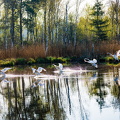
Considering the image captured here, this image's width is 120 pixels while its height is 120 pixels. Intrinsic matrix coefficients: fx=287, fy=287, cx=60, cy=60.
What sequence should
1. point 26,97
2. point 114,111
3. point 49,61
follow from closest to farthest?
point 114,111, point 26,97, point 49,61

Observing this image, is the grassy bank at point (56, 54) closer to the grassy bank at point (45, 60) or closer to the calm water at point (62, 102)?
the grassy bank at point (45, 60)

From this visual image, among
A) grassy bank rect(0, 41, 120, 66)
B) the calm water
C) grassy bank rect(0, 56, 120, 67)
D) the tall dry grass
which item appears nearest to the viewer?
the calm water

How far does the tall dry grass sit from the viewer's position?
23.7 m

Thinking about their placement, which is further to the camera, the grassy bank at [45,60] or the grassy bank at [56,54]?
the grassy bank at [56,54]

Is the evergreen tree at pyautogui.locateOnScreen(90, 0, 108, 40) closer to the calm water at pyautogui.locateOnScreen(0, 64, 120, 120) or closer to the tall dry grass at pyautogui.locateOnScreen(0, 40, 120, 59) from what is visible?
the tall dry grass at pyautogui.locateOnScreen(0, 40, 120, 59)

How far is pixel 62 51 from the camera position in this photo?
2523 centimetres

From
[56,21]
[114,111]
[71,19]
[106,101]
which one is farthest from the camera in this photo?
[71,19]

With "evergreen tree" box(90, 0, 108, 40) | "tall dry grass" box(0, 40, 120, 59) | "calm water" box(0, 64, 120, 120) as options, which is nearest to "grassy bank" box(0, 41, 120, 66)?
"tall dry grass" box(0, 40, 120, 59)

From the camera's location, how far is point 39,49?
24.0 meters

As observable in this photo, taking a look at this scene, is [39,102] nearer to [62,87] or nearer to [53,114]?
[53,114]

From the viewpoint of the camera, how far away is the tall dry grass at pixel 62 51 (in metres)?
23.7

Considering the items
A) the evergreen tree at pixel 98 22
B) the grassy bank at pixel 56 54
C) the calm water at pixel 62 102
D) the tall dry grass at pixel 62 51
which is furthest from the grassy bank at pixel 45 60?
the calm water at pixel 62 102

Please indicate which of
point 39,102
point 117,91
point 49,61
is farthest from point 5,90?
point 49,61

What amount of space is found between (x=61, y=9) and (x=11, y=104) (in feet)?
81.7
